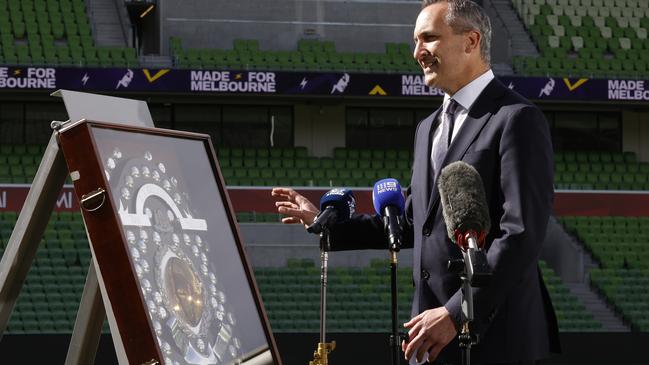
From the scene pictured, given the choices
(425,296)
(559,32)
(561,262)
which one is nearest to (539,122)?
(425,296)

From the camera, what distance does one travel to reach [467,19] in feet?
12.3

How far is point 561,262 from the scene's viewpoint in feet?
77.7

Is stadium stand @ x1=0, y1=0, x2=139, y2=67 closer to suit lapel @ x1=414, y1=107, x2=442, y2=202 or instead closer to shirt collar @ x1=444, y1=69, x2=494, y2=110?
suit lapel @ x1=414, y1=107, x2=442, y2=202

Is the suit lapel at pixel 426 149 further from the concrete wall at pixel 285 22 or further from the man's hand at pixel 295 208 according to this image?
the concrete wall at pixel 285 22

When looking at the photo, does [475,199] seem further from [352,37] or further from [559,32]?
[559,32]

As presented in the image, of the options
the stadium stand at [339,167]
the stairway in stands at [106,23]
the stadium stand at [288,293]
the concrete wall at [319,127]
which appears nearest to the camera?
the stadium stand at [288,293]

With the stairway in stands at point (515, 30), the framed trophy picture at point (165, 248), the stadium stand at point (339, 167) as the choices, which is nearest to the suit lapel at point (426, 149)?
the framed trophy picture at point (165, 248)

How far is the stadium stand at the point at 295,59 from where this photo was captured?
1009 inches

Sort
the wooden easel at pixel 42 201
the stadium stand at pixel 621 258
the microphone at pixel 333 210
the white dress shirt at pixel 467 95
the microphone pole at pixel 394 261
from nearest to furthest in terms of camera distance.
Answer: the wooden easel at pixel 42 201, the white dress shirt at pixel 467 95, the microphone pole at pixel 394 261, the microphone at pixel 333 210, the stadium stand at pixel 621 258

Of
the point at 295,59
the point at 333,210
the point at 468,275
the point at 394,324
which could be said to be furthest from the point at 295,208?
the point at 295,59

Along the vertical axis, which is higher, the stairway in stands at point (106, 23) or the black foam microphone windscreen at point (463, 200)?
the stairway in stands at point (106, 23)

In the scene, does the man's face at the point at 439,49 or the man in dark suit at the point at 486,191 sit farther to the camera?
the man's face at the point at 439,49

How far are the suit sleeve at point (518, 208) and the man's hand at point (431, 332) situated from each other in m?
0.03

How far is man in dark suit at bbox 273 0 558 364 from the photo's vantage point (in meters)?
3.43
